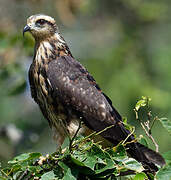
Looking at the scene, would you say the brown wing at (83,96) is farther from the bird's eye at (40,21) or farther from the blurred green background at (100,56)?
the blurred green background at (100,56)

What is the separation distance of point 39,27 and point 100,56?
6.31 m

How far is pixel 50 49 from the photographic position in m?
5.68

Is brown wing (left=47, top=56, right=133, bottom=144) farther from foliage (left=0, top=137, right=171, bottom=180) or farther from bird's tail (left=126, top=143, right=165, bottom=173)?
foliage (left=0, top=137, right=171, bottom=180)

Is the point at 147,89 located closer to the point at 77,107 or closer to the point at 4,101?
the point at 4,101

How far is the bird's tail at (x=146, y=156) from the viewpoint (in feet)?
14.8

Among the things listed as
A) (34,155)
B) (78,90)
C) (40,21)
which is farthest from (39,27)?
(34,155)

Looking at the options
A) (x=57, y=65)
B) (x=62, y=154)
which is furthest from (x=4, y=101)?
(x=62, y=154)

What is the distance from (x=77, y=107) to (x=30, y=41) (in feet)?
5.76

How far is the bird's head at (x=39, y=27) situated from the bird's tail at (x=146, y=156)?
186cm

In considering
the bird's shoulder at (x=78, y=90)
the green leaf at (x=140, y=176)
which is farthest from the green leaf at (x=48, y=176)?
the bird's shoulder at (x=78, y=90)

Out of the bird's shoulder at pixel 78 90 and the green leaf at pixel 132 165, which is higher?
the bird's shoulder at pixel 78 90

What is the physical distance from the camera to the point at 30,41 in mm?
6578

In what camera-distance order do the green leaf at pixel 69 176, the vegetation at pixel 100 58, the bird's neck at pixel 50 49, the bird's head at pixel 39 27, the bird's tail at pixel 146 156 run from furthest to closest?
the vegetation at pixel 100 58, the bird's head at pixel 39 27, the bird's neck at pixel 50 49, the bird's tail at pixel 146 156, the green leaf at pixel 69 176

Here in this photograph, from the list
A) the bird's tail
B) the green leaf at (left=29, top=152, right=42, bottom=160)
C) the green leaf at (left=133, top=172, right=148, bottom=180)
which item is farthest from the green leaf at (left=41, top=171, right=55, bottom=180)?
the bird's tail
